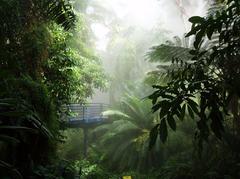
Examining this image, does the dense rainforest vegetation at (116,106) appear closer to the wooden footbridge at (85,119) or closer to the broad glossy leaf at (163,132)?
the broad glossy leaf at (163,132)

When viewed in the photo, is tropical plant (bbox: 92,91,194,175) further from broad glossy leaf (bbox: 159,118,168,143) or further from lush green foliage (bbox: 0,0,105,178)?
broad glossy leaf (bbox: 159,118,168,143)

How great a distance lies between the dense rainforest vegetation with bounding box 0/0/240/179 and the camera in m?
1.75

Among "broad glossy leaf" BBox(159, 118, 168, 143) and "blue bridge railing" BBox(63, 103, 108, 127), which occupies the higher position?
"blue bridge railing" BBox(63, 103, 108, 127)

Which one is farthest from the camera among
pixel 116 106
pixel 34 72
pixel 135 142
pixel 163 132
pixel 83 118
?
pixel 116 106

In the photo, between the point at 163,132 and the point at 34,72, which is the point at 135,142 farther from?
the point at 163,132

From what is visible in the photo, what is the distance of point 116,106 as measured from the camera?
41.0 feet

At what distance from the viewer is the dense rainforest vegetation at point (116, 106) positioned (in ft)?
5.75

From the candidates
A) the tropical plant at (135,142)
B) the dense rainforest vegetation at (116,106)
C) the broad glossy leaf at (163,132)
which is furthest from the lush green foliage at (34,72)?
the tropical plant at (135,142)

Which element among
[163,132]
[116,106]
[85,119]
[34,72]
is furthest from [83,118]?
[163,132]

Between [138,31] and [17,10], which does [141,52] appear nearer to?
[138,31]

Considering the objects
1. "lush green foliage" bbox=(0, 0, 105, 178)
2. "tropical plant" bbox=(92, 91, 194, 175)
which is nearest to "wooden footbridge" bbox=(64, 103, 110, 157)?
"tropical plant" bbox=(92, 91, 194, 175)

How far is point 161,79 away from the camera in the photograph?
898cm

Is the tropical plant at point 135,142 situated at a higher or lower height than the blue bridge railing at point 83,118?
lower

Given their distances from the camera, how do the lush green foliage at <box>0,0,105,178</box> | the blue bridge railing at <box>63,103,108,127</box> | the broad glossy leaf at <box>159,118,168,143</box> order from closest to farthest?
the broad glossy leaf at <box>159,118,168,143</box>, the lush green foliage at <box>0,0,105,178</box>, the blue bridge railing at <box>63,103,108,127</box>
